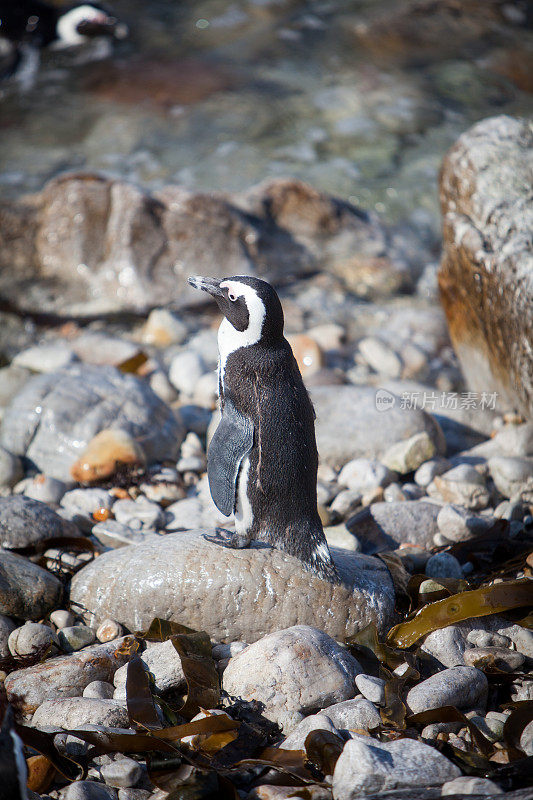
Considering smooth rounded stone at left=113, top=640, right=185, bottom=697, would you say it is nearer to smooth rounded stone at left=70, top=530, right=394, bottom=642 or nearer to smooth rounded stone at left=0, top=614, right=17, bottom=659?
smooth rounded stone at left=70, top=530, right=394, bottom=642

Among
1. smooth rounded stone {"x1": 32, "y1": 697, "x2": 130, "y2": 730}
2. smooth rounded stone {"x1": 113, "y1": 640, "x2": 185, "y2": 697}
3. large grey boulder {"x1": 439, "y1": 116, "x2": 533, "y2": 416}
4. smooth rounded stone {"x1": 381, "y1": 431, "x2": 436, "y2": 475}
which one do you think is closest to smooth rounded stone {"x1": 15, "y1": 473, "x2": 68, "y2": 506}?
smooth rounded stone {"x1": 113, "y1": 640, "x2": 185, "y2": 697}

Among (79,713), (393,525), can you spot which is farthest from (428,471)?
(79,713)

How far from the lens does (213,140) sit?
10.3 m

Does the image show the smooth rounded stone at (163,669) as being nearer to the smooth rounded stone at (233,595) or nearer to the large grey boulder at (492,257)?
the smooth rounded stone at (233,595)

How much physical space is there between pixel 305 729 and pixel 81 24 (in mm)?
13548

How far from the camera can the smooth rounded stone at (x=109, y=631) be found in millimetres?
3207

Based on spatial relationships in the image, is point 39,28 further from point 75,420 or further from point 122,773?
point 122,773

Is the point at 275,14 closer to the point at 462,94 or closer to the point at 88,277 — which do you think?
the point at 462,94

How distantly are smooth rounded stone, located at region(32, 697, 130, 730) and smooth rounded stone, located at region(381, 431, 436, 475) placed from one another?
8.14 feet

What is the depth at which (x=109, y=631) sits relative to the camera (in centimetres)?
321

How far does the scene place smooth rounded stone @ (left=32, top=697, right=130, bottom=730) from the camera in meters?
2.65

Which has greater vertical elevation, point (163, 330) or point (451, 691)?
point (451, 691)

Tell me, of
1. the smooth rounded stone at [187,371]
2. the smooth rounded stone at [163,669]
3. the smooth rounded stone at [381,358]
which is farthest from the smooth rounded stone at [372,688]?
the smooth rounded stone at [381,358]

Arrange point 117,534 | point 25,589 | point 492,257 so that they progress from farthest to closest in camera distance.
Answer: point 492,257
point 117,534
point 25,589
